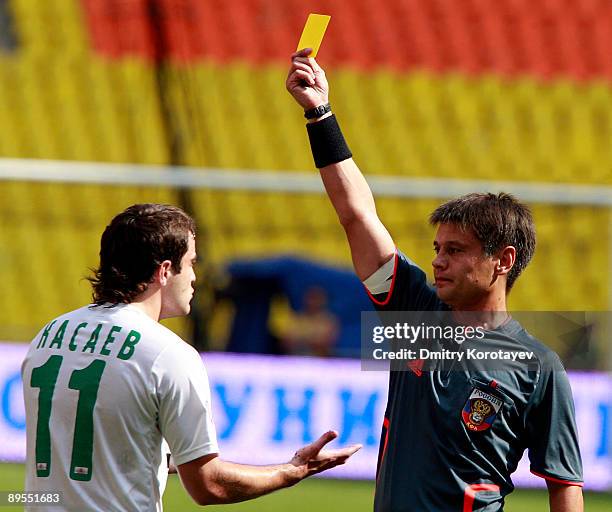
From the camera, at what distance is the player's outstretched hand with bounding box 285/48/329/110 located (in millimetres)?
3092

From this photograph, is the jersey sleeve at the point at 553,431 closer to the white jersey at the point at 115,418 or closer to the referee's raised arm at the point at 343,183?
the referee's raised arm at the point at 343,183

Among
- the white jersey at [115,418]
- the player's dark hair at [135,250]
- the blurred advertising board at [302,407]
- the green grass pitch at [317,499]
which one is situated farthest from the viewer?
the blurred advertising board at [302,407]

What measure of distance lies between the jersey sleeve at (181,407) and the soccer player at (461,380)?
0.58 metres

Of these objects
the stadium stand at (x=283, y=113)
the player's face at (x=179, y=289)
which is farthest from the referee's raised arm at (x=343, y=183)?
the stadium stand at (x=283, y=113)

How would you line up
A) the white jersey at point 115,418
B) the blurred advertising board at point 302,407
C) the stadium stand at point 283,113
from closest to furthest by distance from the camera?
the white jersey at point 115,418, the blurred advertising board at point 302,407, the stadium stand at point 283,113

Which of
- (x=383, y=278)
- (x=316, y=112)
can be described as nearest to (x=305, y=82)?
(x=316, y=112)

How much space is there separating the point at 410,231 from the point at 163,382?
26.2ft

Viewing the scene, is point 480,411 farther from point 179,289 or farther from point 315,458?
point 179,289

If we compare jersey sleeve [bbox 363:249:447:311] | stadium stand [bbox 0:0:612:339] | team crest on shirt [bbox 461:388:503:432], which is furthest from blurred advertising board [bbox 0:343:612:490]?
team crest on shirt [bbox 461:388:503:432]

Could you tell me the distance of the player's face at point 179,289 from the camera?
2928 millimetres

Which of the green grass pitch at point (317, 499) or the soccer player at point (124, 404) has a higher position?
the soccer player at point (124, 404)

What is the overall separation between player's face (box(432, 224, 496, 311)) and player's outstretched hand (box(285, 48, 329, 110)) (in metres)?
0.54

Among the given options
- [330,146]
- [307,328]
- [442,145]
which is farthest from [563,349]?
[330,146]

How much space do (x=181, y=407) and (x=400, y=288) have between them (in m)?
0.77
